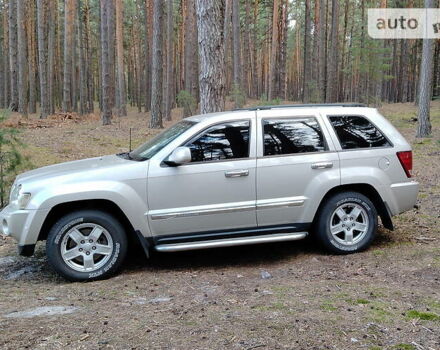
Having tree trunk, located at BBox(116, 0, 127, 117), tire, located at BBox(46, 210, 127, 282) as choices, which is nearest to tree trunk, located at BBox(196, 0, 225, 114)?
tire, located at BBox(46, 210, 127, 282)

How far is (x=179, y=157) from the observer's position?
5.08m

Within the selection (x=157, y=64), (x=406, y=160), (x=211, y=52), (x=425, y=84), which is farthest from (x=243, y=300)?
(x=157, y=64)

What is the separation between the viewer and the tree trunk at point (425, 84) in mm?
14625

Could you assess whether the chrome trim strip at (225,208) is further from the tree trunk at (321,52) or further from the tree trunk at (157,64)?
the tree trunk at (321,52)

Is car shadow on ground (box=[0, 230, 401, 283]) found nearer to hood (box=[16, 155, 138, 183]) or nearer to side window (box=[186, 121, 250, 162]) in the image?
hood (box=[16, 155, 138, 183])

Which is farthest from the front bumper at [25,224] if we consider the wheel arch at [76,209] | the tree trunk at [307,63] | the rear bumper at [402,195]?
the tree trunk at [307,63]

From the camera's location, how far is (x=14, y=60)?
2230cm

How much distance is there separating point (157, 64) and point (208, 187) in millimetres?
13639

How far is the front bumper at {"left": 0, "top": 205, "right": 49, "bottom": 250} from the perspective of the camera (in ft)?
16.2

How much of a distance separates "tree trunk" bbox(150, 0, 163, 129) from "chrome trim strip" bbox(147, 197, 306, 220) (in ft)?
44.9

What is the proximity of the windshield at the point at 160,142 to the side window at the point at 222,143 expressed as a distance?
0.92 feet

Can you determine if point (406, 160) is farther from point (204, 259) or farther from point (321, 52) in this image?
point (321, 52)

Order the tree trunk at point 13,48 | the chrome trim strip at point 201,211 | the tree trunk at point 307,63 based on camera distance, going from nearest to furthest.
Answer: the chrome trim strip at point 201,211 < the tree trunk at point 13,48 < the tree trunk at point 307,63
